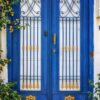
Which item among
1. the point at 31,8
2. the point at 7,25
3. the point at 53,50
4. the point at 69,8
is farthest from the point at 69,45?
the point at 7,25

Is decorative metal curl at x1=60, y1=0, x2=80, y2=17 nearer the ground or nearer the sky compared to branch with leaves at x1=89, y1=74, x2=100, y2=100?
nearer the sky

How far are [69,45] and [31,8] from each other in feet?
3.26

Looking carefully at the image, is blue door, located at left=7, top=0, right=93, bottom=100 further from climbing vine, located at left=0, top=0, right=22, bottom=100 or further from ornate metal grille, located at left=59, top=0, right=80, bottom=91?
climbing vine, located at left=0, top=0, right=22, bottom=100

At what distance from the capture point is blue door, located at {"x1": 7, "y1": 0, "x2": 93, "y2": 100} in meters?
7.83

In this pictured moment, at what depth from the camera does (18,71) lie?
784 centimetres

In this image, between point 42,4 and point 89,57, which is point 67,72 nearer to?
point 89,57

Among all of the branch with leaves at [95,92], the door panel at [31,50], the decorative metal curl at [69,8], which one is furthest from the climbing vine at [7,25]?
the branch with leaves at [95,92]

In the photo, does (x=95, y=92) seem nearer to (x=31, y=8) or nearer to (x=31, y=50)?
(x=31, y=50)

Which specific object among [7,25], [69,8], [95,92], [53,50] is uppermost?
[69,8]

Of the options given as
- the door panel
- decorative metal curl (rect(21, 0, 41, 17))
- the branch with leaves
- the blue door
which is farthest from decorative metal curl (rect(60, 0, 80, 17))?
the branch with leaves

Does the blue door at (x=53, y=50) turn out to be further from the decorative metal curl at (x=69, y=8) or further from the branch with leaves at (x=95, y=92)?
the branch with leaves at (x=95, y=92)

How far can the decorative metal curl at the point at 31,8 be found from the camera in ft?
25.8

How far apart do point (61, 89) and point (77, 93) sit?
309 mm

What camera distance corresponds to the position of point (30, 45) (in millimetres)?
7887
